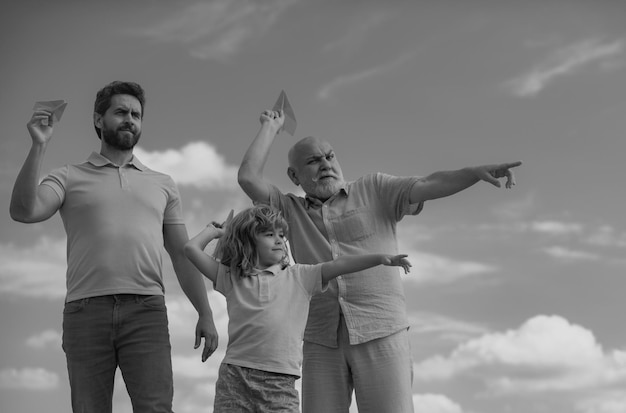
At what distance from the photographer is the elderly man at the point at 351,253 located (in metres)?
5.00

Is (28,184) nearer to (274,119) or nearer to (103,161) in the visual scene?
(103,161)

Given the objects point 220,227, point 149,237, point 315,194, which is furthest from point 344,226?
point 149,237

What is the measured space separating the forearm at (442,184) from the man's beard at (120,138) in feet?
6.03

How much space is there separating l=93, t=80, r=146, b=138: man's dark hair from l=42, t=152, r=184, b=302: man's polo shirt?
1.07 feet

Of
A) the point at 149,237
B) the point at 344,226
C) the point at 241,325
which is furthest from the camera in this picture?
the point at 344,226

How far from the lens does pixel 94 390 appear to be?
466 centimetres

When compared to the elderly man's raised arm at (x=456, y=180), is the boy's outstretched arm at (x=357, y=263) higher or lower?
lower

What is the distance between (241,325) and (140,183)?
3.78 feet

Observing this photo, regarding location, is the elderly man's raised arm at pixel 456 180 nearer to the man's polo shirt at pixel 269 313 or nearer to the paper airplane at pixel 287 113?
the man's polo shirt at pixel 269 313

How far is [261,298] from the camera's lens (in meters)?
4.63

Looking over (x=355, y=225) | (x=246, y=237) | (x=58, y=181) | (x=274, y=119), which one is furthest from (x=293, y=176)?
(x=58, y=181)

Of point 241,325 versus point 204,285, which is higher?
point 204,285

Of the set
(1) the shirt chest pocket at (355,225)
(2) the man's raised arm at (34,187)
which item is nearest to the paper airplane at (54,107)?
(2) the man's raised arm at (34,187)

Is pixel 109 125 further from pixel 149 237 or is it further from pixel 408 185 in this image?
pixel 408 185
